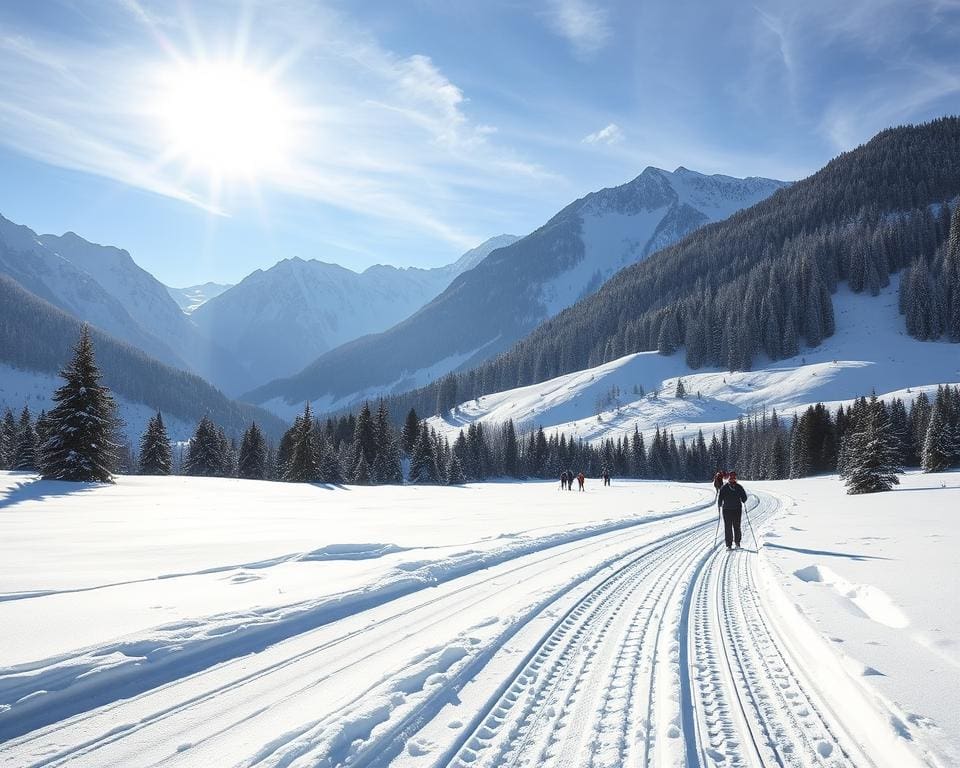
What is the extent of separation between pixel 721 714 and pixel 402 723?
7.94 feet

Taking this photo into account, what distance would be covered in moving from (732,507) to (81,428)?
2812 cm

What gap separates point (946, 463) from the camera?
4619 centimetres

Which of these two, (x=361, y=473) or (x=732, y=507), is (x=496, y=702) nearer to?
(x=732, y=507)

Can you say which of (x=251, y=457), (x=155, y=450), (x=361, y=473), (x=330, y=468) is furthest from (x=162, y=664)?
(x=251, y=457)

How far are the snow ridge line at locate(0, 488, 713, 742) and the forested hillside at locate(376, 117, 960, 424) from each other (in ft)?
499

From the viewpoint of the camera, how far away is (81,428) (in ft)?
81.6

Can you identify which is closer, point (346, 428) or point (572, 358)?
point (346, 428)

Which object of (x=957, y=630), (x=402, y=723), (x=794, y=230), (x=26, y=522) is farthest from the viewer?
(x=794, y=230)

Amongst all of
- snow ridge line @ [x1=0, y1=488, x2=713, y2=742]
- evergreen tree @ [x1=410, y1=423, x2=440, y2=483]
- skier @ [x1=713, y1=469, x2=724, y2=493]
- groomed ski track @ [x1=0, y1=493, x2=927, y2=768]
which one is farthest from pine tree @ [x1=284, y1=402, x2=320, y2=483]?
groomed ski track @ [x1=0, y1=493, x2=927, y2=768]

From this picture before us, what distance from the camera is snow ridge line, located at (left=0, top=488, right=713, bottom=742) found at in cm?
359

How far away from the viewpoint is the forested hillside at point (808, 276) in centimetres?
13912

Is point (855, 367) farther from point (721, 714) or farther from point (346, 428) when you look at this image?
point (721, 714)

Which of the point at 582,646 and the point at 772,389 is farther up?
the point at 772,389

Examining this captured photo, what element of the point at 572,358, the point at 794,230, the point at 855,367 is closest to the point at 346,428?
the point at 855,367
